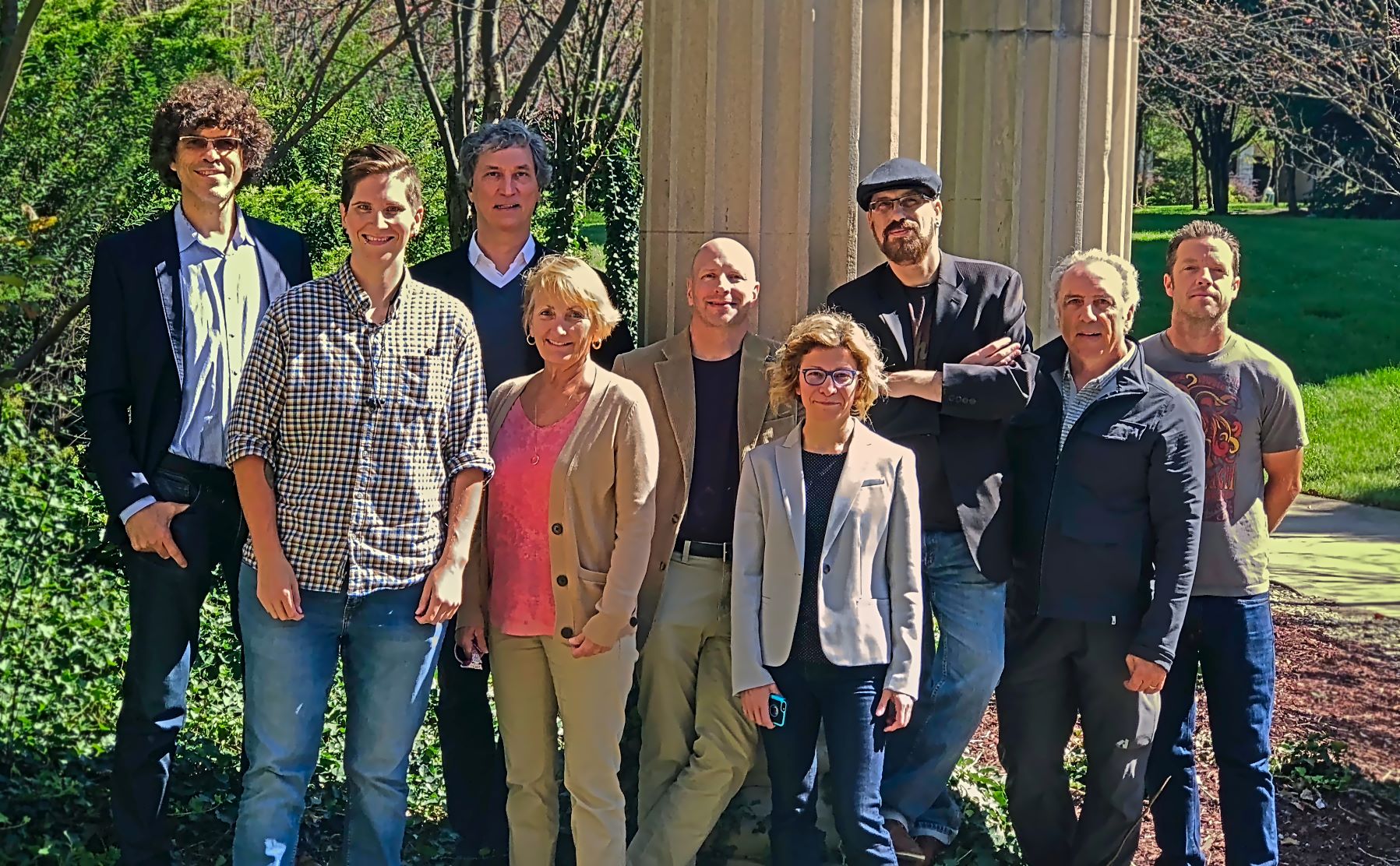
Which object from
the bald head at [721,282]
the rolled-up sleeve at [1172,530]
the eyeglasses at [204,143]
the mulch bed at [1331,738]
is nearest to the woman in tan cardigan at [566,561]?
the bald head at [721,282]

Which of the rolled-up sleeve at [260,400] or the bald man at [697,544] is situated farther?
the bald man at [697,544]

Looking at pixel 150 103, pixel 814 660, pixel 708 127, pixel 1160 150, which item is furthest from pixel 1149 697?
pixel 1160 150

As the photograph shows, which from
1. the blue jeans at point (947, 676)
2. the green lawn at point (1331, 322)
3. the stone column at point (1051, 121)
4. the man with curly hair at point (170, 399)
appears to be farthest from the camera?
the green lawn at point (1331, 322)

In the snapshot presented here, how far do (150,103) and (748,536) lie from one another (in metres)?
6.20

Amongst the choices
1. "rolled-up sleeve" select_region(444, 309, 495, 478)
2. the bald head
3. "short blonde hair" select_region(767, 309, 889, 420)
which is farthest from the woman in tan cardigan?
"short blonde hair" select_region(767, 309, 889, 420)

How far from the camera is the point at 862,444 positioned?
396 centimetres

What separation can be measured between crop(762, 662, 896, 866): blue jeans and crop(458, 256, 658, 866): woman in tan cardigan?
0.43 m

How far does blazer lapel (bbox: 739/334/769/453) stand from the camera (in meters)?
4.14

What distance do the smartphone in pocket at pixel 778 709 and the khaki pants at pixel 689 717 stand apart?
275 mm

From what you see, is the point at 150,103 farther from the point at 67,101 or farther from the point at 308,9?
the point at 308,9

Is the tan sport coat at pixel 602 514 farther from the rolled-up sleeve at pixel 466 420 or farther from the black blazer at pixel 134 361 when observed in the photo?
the black blazer at pixel 134 361

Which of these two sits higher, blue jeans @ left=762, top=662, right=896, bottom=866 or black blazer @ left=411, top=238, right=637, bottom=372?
black blazer @ left=411, top=238, right=637, bottom=372

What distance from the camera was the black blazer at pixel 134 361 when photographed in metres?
3.88

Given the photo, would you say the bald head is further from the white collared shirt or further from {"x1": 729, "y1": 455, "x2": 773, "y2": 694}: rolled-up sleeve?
the white collared shirt
